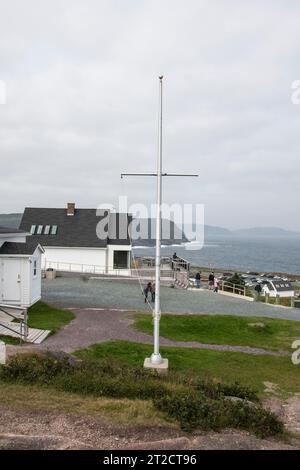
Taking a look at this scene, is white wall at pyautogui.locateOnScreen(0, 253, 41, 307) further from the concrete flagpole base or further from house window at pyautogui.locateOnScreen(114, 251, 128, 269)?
house window at pyautogui.locateOnScreen(114, 251, 128, 269)

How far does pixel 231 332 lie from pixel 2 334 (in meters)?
10.6


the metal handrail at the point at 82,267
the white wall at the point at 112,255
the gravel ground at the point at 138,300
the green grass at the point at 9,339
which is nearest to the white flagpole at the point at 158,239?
the green grass at the point at 9,339

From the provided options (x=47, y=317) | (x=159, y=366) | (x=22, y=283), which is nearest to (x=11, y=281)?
(x=22, y=283)

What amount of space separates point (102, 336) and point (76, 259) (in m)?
25.3

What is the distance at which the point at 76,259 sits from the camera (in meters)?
42.5

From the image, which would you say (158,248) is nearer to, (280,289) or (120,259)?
(120,259)

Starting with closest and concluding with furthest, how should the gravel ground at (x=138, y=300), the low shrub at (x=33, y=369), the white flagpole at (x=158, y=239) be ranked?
the low shrub at (x=33, y=369) → the white flagpole at (x=158, y=239) → the gravel ground at (x=138, y=300)

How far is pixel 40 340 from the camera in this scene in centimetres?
1636

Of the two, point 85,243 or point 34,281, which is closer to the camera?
point 34,281

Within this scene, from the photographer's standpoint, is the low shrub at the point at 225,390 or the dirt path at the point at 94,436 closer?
the dirt path at the point at 94,436

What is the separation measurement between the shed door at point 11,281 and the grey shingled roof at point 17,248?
453mm

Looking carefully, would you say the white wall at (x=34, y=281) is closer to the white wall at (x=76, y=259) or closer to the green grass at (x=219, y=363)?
the green grass at (x=219, y=363)

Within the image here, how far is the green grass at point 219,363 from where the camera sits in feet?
45.4
